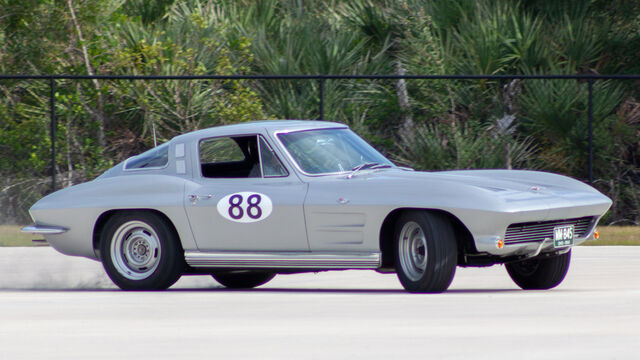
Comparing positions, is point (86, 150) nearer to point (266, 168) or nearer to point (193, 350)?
point (266, 168)

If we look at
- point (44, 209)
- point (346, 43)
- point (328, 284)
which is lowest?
point (328, 284)

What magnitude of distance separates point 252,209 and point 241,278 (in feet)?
4.49

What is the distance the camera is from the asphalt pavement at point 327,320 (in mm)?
6516

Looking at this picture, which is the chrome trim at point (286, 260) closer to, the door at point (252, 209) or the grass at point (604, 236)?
the door at point (252, 209)

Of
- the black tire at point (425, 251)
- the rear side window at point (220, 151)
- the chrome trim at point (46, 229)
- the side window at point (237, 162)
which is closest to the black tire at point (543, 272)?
the black tire at point (425, 251)

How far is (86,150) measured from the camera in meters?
17.1

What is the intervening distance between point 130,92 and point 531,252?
9.47m

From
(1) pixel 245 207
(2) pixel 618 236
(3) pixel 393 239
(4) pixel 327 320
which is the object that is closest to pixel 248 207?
(1) pixel 245 207

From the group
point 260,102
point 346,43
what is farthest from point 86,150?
point 346,43

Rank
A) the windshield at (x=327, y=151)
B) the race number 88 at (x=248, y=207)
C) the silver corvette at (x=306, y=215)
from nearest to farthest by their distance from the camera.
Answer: the silver corvette at (x=306, y=215) < the race number 88 at (x=248, y=207) < the windshield at (x=327, y=151)

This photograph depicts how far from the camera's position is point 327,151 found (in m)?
9.86

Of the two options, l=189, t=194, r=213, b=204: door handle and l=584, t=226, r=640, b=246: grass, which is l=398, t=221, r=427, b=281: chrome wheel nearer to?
l=189, t=194, r=213, b=204: door handle

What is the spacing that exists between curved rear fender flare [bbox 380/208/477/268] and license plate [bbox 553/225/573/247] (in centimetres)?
61

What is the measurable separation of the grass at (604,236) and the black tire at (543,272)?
4.37 metres
